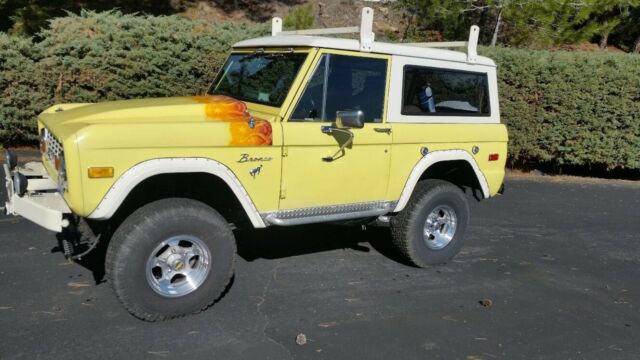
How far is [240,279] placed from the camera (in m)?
4.94

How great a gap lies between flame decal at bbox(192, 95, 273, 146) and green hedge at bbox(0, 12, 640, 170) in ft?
17.1

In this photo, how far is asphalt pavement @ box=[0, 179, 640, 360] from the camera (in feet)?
12.5

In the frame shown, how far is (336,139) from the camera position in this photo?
461 centimetres

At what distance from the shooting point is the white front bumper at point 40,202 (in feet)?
12.3

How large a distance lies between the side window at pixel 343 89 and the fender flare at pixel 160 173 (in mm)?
731

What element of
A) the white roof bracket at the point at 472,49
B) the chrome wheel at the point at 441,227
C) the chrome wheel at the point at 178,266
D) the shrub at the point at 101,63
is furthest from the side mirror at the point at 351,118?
the shrub at the point at 101,63

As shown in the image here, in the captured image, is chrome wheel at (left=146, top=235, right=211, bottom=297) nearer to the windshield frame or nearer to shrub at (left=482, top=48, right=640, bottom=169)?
the windshield frame

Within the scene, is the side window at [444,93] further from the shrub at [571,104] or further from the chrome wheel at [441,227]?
the shrub at [571,104]

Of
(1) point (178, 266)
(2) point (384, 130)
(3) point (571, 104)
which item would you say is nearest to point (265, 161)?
(1) point (178, 266)

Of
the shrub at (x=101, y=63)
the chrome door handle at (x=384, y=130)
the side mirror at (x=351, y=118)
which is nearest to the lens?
the side mirror at (x=351, y=118)

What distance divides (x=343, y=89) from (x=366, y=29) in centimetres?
52

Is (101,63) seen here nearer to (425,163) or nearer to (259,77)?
(259,77)

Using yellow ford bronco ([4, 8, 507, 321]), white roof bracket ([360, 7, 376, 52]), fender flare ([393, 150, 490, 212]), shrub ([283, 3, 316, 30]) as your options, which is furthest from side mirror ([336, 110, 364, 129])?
shrub ([283, 3, 316, 30])

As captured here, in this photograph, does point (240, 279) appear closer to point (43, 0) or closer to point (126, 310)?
point (126, 310)
